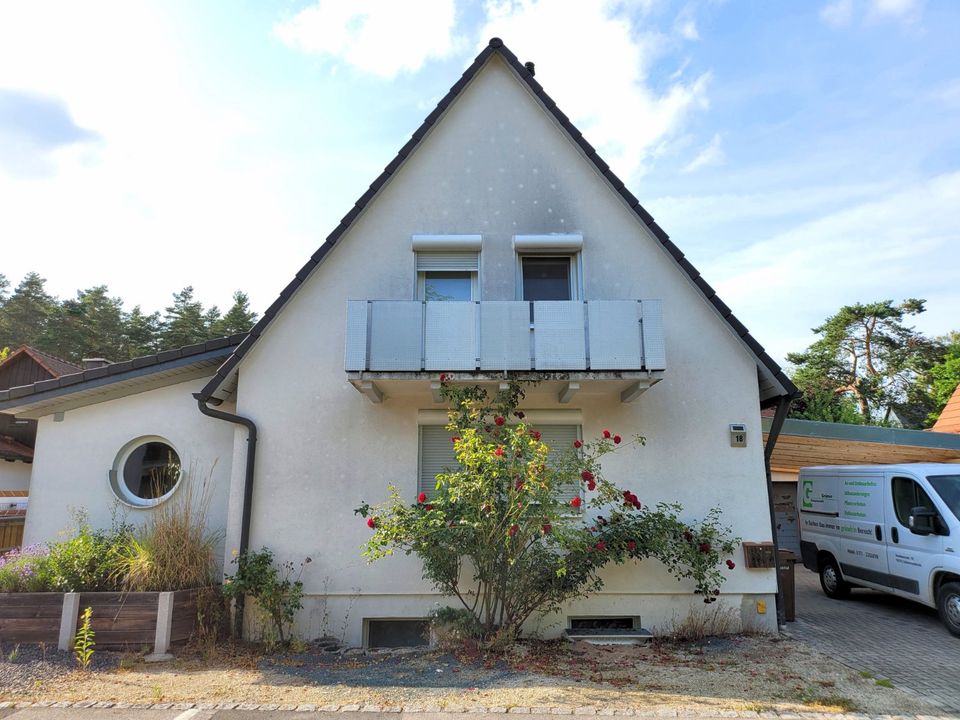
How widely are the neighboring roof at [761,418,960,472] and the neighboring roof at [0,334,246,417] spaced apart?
1071 centimetres

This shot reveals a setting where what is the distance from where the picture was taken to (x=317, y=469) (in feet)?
27.2

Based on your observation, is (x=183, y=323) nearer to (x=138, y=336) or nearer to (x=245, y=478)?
(x=138, y=336)

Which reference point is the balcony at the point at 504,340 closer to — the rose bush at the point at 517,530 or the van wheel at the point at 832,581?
the rose bush at the point at 517,530

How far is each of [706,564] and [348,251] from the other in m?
6.58

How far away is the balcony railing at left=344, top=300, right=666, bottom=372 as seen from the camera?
302 inches

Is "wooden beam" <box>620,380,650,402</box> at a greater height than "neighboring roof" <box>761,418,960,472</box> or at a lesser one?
greater

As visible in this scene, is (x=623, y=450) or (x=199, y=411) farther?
(x=199, y=411)

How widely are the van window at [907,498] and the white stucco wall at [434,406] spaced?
104 inches

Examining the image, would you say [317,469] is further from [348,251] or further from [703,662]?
[703,662]

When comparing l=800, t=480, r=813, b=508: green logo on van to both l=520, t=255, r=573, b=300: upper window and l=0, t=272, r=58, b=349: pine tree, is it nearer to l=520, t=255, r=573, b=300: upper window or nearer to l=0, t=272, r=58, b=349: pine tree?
l=520, t=255, r=573, b=300: upper window

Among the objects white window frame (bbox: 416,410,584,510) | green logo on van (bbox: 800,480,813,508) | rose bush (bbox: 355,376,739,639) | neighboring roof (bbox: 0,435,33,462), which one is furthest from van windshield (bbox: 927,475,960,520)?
neighboring roof (bbox: 0,435,33,462)

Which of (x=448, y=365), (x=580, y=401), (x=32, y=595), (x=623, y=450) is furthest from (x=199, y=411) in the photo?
(x=623, y=450)

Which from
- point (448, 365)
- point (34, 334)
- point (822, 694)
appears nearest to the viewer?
point (822, 694)

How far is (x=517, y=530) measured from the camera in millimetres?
6484
